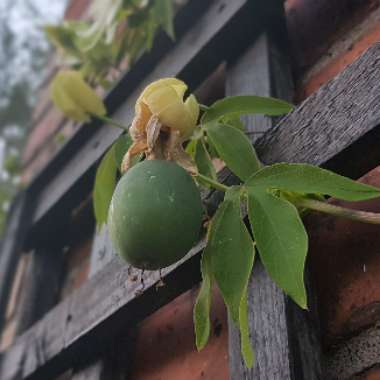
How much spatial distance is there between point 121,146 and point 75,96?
0.29 m

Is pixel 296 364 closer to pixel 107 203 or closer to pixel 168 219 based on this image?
pixel 168 219

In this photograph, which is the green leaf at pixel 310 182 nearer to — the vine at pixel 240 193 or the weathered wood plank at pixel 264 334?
the vine at pixel 240 193

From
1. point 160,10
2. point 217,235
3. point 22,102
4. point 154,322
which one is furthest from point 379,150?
point 22,102

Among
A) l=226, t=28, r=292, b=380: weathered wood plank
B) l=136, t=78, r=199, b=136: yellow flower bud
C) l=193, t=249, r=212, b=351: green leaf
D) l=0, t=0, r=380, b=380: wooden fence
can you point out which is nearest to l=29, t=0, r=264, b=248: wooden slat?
l=0, t=0, r=380, b=380: wooden fence

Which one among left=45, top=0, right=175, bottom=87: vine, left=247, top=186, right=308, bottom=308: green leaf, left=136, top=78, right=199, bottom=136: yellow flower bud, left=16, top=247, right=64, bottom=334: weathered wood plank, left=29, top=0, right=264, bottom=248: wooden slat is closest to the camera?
left=247, top=186, right=308, bottom=308: green leaf

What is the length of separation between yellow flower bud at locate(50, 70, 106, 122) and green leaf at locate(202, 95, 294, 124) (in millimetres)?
379

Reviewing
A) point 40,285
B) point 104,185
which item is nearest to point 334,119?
point 104,185

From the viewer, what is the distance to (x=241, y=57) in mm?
880

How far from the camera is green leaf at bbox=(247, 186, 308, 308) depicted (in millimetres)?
451

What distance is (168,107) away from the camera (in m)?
0.55

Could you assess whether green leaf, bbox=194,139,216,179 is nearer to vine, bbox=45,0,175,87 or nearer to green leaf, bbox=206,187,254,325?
green leaf, bbox=206,187,254,325

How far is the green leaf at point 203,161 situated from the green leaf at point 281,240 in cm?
14

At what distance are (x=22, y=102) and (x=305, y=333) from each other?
3.37m

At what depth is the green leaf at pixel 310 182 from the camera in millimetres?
454
